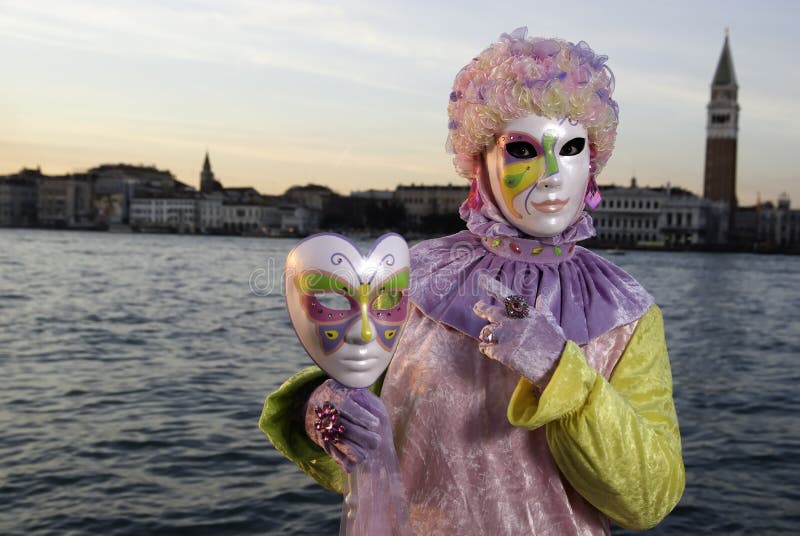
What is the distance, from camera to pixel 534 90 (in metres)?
1.80

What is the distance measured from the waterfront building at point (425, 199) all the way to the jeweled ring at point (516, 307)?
8536cm

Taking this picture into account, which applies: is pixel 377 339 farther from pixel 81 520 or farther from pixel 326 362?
pixel 81 520

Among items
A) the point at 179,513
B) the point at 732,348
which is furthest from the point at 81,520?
the point at 732,348

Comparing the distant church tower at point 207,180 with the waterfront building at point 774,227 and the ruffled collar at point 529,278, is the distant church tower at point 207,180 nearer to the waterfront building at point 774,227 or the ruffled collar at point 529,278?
the waterfront building at point 774,227

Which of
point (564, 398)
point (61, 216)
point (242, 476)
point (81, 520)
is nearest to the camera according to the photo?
point (564, 398)

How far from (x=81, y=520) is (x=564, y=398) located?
467cm

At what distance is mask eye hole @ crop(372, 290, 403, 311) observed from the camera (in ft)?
5.32

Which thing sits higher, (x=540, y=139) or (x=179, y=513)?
(x=540, y=139)

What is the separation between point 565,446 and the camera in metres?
1.67

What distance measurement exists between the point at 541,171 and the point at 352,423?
646 mm

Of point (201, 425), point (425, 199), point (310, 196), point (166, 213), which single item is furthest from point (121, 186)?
point (201, 425)

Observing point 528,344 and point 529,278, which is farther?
point 529,278

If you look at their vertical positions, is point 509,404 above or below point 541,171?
below

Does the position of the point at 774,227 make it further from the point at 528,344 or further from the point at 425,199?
the point at 528,344
